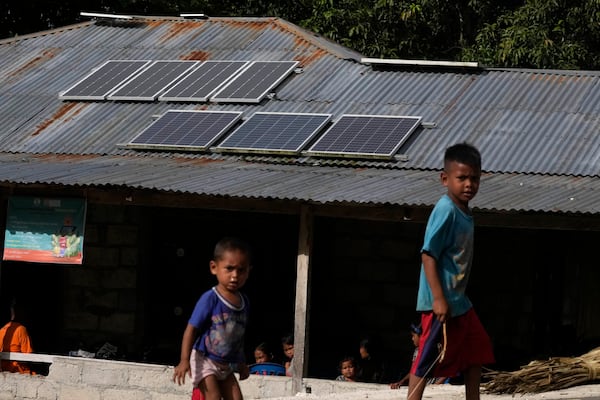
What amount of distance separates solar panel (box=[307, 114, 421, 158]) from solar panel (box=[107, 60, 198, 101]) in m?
2.69

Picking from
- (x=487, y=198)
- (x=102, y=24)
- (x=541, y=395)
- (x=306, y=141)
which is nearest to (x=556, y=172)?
(x=487, y=198)

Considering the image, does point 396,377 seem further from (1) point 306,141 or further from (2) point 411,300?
(1) point 306,141

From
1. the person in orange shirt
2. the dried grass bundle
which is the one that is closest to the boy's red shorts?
the dried grass bundle

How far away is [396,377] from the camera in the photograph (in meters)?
13.3

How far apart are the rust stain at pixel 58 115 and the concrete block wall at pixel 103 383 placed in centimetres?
314

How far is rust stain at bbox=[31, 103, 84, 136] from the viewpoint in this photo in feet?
48.9

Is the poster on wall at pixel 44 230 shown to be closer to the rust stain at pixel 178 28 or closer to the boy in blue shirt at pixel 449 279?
the rust stain at pixel 178 28

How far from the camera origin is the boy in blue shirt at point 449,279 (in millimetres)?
6055

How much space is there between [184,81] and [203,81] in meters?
0.27

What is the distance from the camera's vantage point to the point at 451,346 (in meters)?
6.22

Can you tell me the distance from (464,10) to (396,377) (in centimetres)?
1112

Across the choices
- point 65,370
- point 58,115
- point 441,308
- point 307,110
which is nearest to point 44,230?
point 65,370

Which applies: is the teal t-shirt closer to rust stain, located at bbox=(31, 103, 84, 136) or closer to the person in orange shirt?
the person in orange shirt

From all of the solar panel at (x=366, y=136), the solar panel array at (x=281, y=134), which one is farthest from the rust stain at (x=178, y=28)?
the solar panel at (x=366, y=136)
